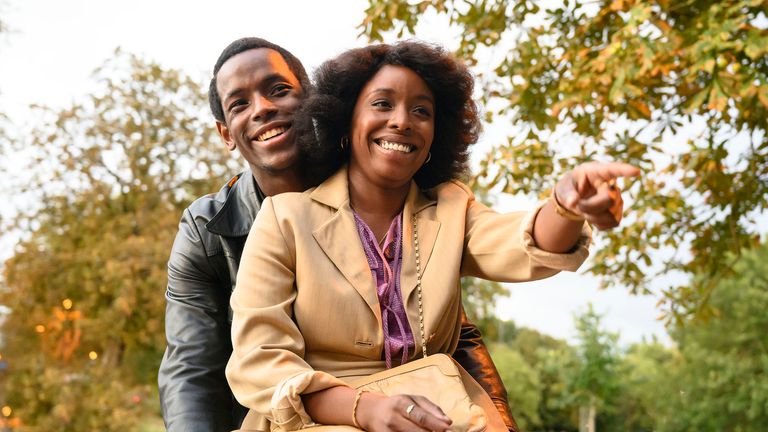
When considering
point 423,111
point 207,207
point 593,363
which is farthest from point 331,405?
point 593,363

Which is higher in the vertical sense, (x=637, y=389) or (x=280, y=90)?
(x=280, y=90)

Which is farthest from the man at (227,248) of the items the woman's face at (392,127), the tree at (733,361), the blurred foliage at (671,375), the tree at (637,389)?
the tree at (637,389)

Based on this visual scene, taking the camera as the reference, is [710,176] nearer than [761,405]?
Yes

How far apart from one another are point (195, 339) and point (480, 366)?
1.03 m

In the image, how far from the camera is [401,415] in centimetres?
216

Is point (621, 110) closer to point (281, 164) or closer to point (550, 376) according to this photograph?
point (281, 164)

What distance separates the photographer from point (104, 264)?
2170cm

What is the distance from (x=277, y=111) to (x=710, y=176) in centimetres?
504

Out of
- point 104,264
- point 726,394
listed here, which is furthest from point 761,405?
point 104,264

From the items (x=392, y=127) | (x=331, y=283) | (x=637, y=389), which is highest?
(x=392, y=127)

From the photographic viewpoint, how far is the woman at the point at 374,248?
2.28m

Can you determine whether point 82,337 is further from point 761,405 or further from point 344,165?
point 344,165

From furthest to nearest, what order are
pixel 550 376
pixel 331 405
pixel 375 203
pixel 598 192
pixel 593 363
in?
1. pixel 550 376
2. pixel 593 363
3. pixel 375 203
4. pixel 331 405
5. pixel 598 192

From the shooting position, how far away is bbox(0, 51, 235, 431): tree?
21672mm
